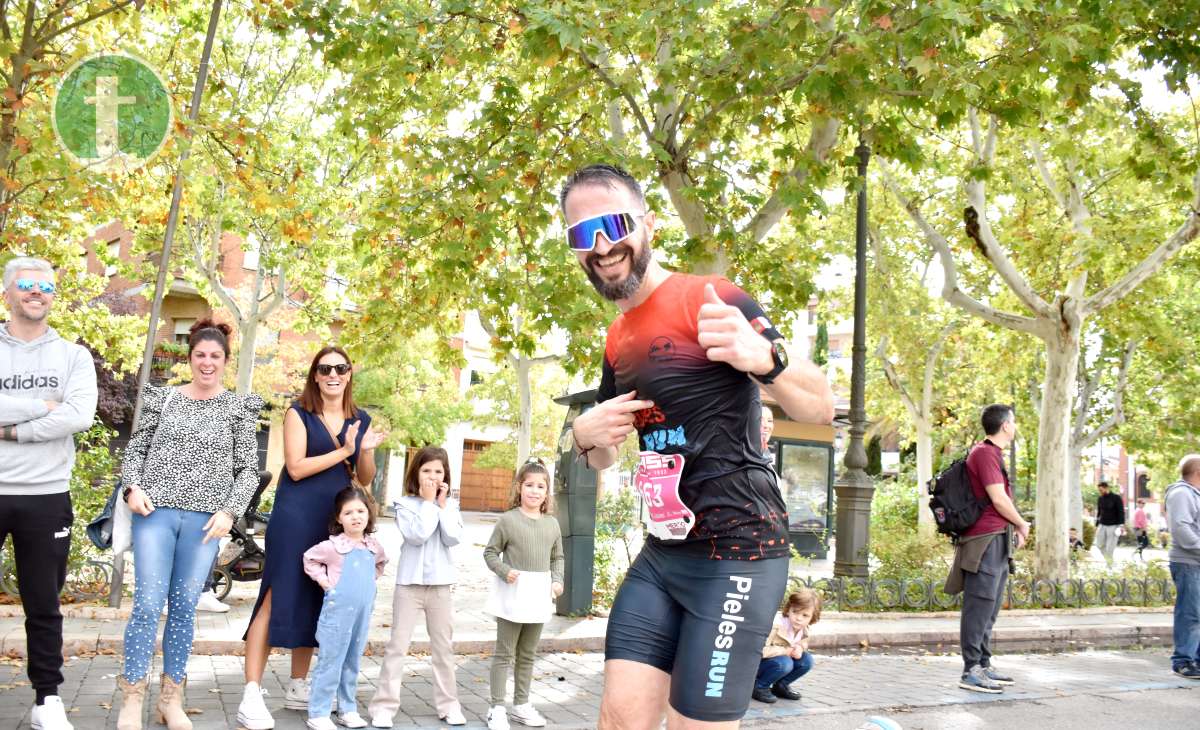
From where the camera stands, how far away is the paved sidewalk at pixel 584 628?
8.28 m

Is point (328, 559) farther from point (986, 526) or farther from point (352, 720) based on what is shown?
point (986, 526)

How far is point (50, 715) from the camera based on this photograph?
5180 millimetres

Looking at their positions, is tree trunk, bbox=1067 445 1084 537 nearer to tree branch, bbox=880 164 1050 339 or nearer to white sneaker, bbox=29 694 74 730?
tree branch, bbox=880 164 1050 339

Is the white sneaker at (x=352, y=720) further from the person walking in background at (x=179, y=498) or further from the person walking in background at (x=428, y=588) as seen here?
the person walking in background at (x=179, y=498)

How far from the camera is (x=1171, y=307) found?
2669 centimetres

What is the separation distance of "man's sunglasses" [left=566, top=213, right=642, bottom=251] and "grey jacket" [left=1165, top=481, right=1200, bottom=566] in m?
8.41

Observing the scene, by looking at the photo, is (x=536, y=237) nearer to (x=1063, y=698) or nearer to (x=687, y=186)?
(x=687, y=186)

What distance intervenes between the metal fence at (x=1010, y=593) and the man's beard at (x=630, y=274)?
921 centimetres

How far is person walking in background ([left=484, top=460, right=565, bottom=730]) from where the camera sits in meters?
6.40

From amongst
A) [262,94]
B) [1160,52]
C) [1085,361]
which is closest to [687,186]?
[1160,52]

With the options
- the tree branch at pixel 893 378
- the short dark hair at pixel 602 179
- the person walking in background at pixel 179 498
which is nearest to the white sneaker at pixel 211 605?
the person walking in background at pixel 179 498

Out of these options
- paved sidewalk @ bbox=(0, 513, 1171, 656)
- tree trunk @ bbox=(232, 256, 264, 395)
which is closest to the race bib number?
paved sidewalk @ bbox=(0, 513, 1171, 656)

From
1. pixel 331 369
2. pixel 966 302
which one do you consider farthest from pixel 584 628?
pixel 966 302

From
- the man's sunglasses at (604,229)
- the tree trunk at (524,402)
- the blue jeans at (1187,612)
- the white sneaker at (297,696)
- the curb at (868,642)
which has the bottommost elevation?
the curb at (868,642)
